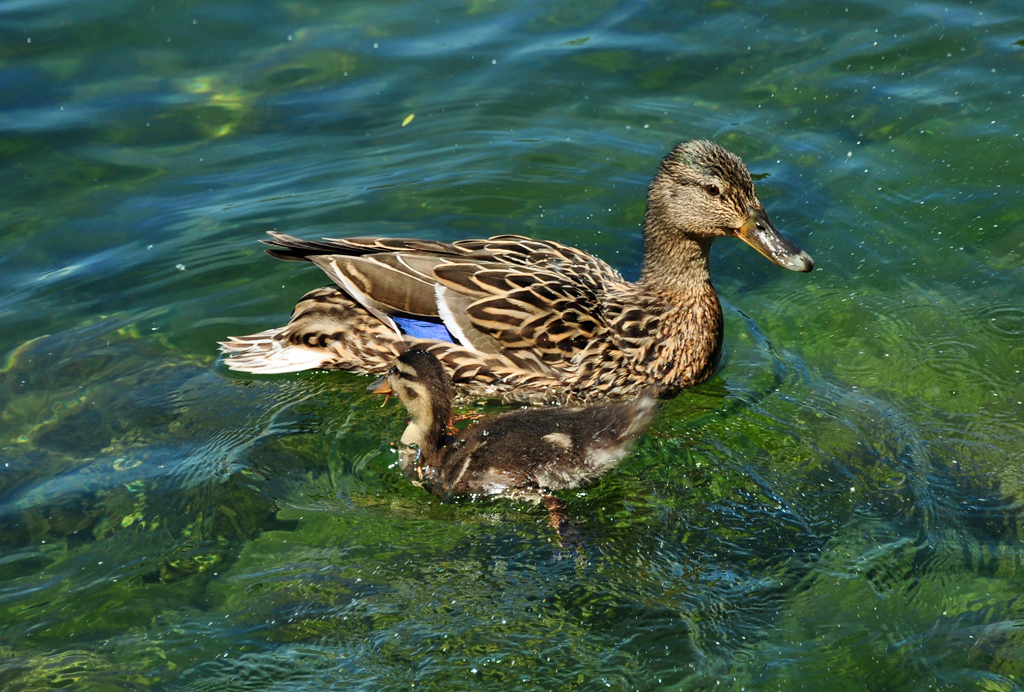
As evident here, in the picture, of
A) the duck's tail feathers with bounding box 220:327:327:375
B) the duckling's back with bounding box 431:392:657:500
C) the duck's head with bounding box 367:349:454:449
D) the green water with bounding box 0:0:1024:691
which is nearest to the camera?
the green water with bounding box 0:0:1024:691

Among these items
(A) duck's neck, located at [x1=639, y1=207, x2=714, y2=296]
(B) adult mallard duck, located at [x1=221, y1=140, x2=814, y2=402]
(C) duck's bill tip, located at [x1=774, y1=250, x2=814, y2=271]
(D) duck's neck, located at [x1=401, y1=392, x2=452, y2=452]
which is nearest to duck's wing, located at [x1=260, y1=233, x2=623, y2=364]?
(B) adult mallard duck, located at [x1=221, y1=140, x2=814, y2=402]

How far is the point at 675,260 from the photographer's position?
6438mm

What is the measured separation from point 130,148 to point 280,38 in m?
2.00

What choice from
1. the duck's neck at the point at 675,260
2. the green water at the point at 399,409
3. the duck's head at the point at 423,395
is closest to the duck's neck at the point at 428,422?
the duck's head at the point at 423,395

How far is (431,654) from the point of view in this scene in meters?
4.29

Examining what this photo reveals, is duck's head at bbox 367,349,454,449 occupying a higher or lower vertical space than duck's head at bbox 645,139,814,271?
lower

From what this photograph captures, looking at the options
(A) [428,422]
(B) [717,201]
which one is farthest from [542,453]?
(B) [717,201]

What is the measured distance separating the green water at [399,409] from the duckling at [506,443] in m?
0.14

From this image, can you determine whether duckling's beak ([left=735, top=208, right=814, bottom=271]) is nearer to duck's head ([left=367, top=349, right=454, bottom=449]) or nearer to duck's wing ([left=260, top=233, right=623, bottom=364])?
duck's wing ([left=260, top=233, right=623, bottom=364])

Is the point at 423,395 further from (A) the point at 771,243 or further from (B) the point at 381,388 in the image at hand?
(A) the point at 771,243

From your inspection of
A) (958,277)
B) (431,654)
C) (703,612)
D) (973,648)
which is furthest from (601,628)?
(958,277)

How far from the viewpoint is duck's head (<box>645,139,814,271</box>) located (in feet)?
19.9

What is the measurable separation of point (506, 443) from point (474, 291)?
1.17 meters

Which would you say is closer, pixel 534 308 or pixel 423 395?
pixel 423 395
